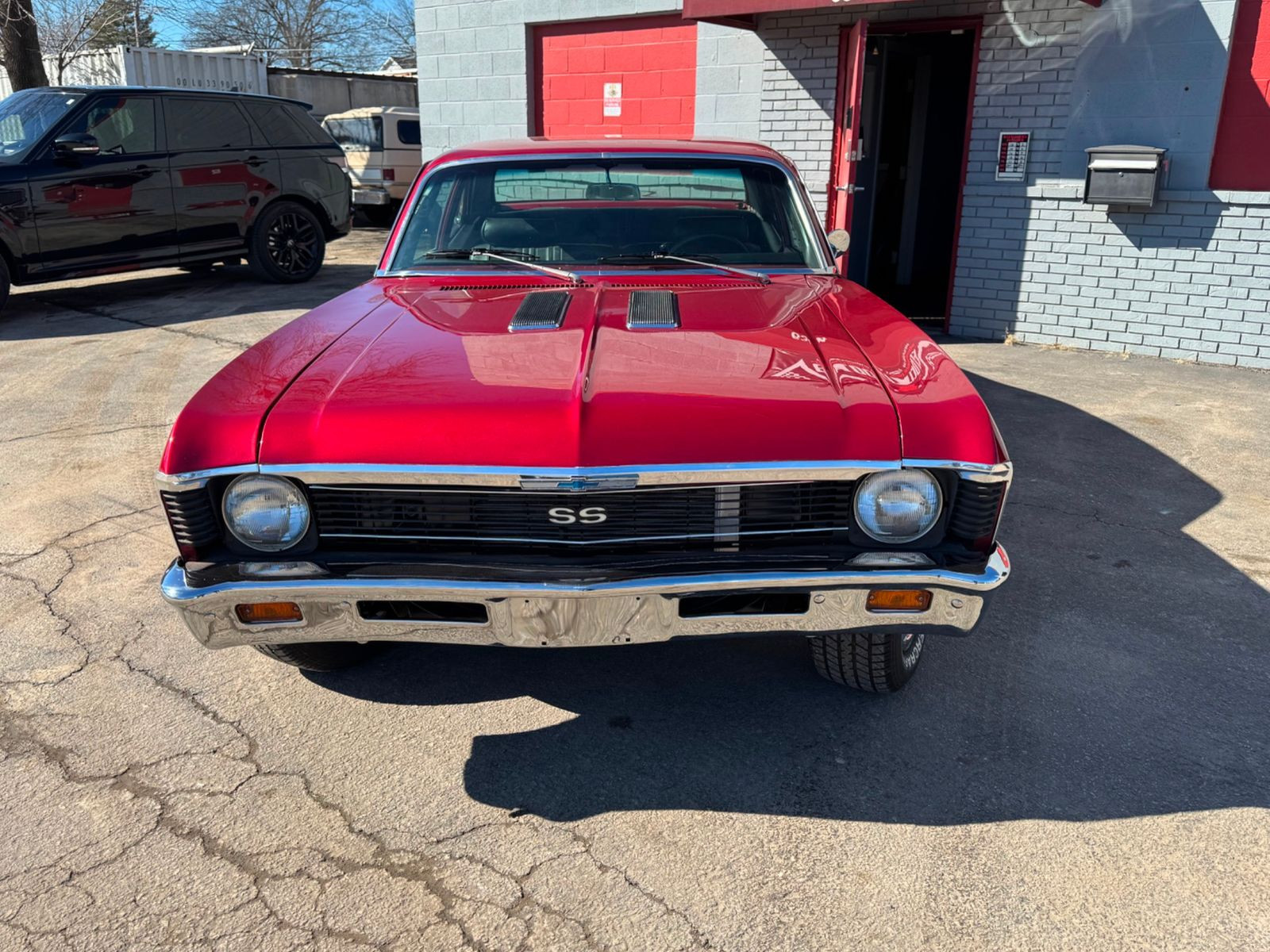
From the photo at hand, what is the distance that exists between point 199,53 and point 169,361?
13.8 meters

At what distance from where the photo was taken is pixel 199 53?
18.6m

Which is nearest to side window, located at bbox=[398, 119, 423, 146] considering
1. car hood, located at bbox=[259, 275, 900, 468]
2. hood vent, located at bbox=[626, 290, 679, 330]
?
hood vent, located at bbox=[626, 290, 679, 330]

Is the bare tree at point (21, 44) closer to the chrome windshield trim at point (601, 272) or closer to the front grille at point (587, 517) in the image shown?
the chrome windshield trim at point (601, 272)

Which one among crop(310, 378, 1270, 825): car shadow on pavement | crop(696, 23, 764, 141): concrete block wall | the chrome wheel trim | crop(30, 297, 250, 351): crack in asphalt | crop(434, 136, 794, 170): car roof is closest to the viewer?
crop(310, 378, 1270, 825): car shadow on pavement

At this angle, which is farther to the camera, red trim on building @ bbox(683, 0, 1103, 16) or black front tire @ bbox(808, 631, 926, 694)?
red trim on building @ bbox(683, 0, 1103, 16)

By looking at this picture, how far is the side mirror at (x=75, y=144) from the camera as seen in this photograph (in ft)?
28.5

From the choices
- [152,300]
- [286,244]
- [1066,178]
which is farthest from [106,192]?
[1066,178]

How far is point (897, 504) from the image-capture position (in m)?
2.51

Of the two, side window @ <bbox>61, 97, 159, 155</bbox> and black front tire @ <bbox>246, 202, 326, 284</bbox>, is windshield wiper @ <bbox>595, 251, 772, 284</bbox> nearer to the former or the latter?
side window @ <bbox>61, 97, 159, 155</bbox>

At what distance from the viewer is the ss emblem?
8.16ft

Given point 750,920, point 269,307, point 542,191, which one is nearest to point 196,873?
point 750,920

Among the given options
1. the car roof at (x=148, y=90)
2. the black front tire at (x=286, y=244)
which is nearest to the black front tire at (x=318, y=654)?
the car roof at (x=148, y=90)

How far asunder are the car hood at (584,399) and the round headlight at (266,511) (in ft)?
0.25

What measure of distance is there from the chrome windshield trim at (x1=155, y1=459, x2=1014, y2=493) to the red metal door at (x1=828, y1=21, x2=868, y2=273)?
5.01 m
